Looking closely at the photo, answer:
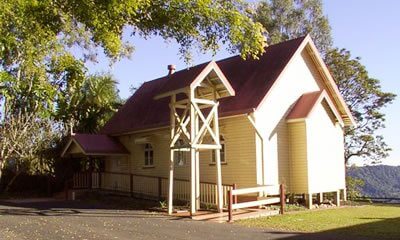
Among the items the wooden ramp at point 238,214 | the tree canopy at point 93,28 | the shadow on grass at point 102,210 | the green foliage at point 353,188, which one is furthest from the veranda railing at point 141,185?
the green foliage at point 353,188

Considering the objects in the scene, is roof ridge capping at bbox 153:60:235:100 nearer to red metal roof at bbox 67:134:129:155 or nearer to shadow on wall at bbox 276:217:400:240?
shadow on wall at bbox 276:217:400:240

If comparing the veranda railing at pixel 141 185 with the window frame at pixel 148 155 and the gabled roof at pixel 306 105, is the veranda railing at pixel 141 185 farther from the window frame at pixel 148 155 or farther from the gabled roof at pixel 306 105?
the gabled roof at pixel 306 105

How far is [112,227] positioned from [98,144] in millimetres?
14299

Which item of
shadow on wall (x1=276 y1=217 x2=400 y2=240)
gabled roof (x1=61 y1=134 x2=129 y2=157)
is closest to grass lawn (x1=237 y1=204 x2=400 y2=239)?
shadow on wall (x1=276 y1=217 x2=400 y2=240)

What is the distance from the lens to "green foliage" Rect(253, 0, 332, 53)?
123ft

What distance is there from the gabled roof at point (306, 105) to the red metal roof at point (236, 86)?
1.92m

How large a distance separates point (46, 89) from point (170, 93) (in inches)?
465

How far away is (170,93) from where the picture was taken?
18.8 metres

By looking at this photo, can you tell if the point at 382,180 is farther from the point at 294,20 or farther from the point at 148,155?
the point at 148,155

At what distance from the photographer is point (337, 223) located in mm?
16328

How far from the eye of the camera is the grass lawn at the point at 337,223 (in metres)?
14.1

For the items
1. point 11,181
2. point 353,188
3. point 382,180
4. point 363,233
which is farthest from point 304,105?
point 382,180

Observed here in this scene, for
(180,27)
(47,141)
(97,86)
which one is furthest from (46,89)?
(97,86)

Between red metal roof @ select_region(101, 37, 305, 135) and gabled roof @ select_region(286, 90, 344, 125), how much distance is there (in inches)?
75.5
